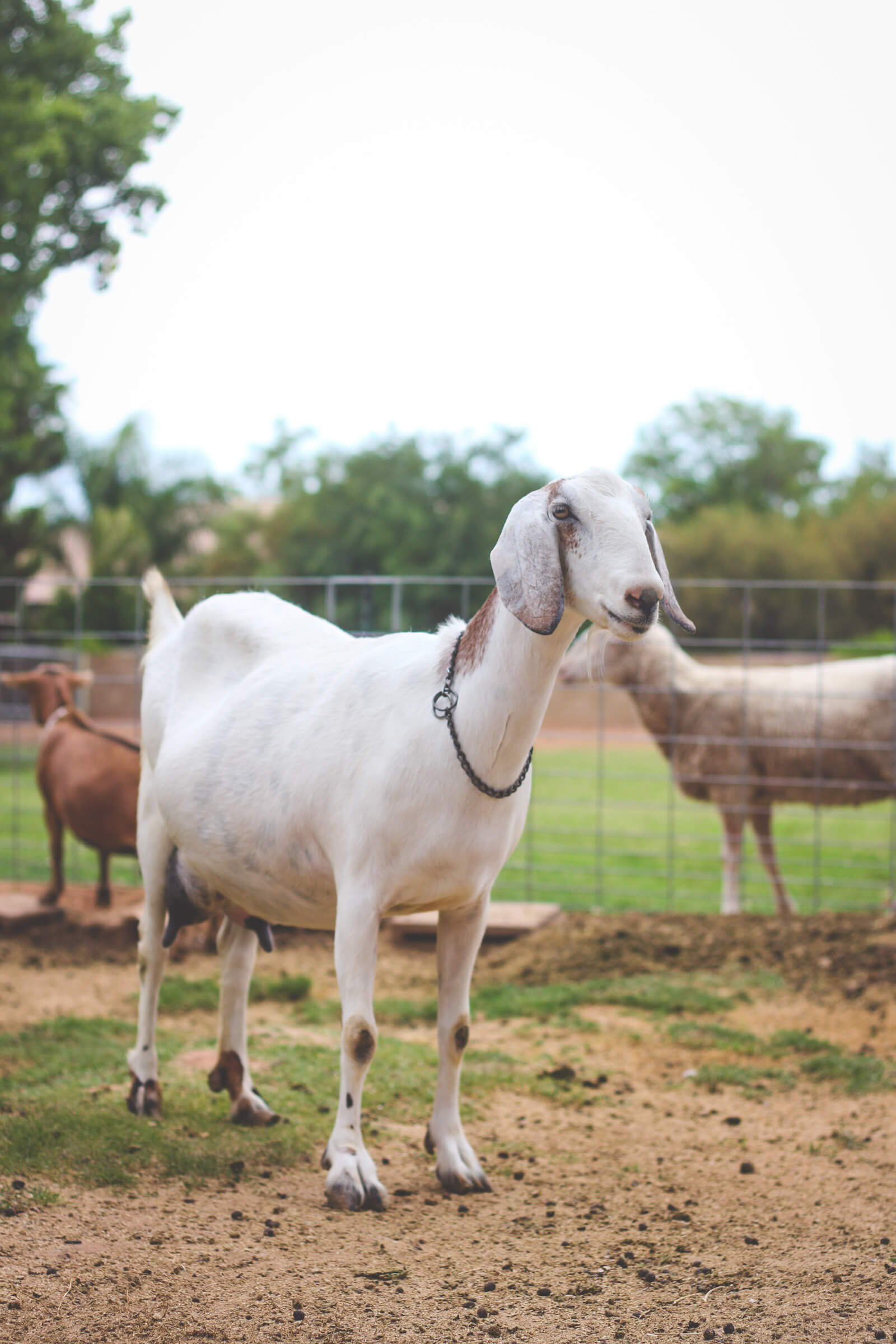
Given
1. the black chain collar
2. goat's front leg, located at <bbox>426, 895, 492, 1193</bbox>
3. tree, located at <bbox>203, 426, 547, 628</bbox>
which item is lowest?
goat's front leg, located at <bbox>426, 895, 492, 1193</bbox>

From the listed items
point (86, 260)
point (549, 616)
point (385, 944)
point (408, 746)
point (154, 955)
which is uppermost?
point (86, 260)

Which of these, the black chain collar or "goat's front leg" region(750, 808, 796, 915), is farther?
"goat's front leg" region(750, 808, 796, 915)

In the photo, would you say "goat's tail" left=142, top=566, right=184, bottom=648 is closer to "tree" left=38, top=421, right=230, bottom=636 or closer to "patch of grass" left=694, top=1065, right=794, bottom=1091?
"patch of grass" left=694, top=1065, right=794, bottom=1091

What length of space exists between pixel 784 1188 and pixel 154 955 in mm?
2322

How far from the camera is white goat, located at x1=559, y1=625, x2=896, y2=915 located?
8.09 m

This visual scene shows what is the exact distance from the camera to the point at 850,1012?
19.0 feet

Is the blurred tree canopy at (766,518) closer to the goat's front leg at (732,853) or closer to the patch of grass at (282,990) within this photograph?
the goat's front leg at (732,853)

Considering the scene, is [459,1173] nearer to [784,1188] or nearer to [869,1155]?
[784,1188]

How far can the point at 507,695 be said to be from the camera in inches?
132

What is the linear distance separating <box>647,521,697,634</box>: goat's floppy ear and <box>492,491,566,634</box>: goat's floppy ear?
0.89ft

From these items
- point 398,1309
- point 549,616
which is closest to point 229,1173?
point 398,1309

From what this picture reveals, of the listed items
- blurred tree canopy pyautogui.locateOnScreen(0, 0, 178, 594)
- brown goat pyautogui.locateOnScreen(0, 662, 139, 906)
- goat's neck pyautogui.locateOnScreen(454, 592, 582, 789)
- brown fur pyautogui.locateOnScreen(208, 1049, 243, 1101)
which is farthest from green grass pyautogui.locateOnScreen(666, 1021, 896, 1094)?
blurred tree canopy pyautogui.locateOnScreen(0, 0, 178, 594)

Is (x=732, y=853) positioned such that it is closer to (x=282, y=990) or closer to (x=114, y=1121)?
(x=282, y=990)

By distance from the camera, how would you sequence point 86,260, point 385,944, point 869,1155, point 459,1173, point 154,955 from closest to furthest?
point 459,1173, point 869,1155, point 154,955, point 385,944, point 86,260
